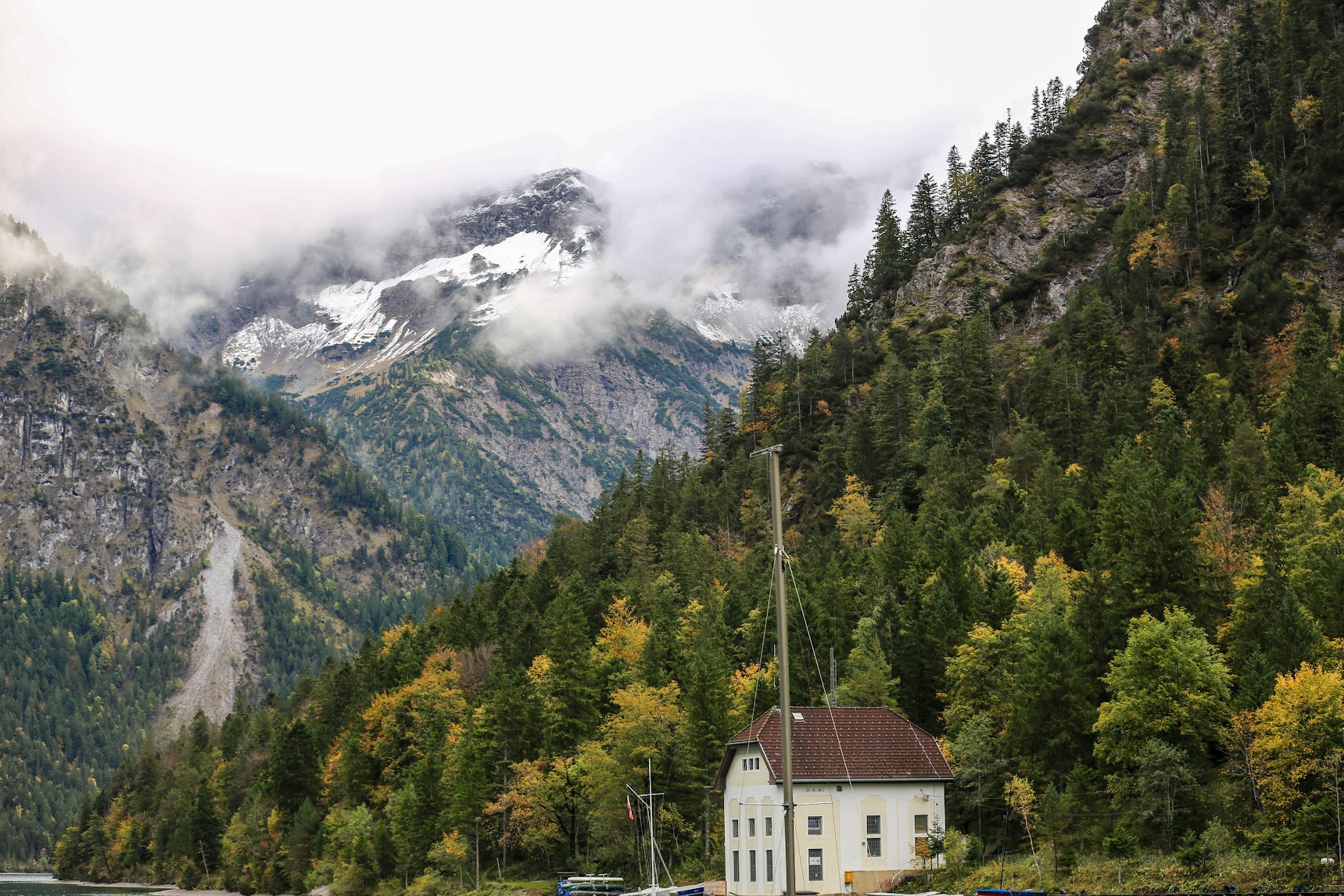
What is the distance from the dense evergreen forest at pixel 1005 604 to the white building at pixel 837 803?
3.70 meters

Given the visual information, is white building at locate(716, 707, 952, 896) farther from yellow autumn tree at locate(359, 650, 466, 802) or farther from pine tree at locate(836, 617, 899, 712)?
yellow autumn tree at locate(359, 650, 466, 802)

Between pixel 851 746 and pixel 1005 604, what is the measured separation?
19914 millimetres

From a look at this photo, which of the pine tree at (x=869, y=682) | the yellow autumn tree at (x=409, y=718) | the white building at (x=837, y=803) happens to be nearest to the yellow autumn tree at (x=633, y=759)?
the pine tree at (x=869, y=682)

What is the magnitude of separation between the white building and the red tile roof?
7 centimetres

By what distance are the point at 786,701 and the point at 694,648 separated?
243ft

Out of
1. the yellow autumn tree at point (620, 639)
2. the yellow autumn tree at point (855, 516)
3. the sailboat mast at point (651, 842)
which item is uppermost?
the yellow autumn tree at point (855, 516)

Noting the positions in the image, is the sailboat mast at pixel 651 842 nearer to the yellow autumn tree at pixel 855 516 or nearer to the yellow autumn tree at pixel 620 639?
the yellow autumn tree at pixel 620 639

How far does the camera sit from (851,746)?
82125 millimetres

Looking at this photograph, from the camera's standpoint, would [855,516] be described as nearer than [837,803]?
No

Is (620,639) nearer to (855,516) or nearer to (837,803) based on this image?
(855,516)

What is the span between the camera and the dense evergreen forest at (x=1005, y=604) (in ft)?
244

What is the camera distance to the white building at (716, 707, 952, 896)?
261 feet

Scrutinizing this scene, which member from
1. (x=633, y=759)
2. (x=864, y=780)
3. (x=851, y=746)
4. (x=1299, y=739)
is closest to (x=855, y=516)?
(x=633, y=759)

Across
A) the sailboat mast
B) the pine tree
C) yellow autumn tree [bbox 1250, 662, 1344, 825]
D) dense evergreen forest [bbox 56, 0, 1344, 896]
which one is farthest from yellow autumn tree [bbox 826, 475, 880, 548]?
yellow autumn tree [bbox 1250, 662, 1344, 825]
